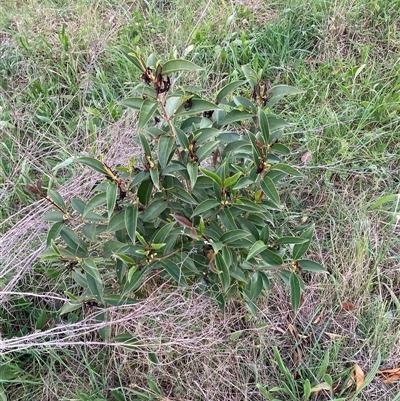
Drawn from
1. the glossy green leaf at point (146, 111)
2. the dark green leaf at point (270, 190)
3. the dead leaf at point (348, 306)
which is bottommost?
the dead leaf at point (348, 306)

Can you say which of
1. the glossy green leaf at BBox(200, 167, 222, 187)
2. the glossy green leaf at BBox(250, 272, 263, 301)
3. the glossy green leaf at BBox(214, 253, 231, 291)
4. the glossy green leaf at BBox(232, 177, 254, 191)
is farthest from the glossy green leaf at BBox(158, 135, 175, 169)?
the glossy green leaf at BBox(250, 272, 263, 301)

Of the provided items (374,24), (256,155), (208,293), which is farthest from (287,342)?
(374,24)

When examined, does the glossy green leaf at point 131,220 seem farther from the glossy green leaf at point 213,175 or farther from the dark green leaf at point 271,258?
the dark green leaf at point 271,258

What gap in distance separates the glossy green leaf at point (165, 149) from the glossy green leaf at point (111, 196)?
15 centimetres

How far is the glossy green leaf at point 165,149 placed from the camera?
1.28 meters

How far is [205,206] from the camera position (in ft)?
4.37

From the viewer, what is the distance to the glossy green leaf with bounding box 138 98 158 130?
1.18 meters

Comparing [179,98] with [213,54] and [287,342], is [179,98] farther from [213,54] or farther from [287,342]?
[213,54]

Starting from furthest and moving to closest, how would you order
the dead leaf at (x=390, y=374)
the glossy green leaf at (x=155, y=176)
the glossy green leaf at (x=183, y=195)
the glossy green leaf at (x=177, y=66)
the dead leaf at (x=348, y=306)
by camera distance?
the dead leaf at (x=348, y=306) < the dead leaf at (x=390, y=374) < the glossy green leaf at (x=183, y=195) < the glossy green leaf at (x=155, y=176) < the glossy green leaf at (x=177, y=66)

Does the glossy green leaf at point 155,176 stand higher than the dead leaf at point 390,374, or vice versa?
the glossy green leaf at point 155,176

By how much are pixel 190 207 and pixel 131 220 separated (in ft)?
0.72

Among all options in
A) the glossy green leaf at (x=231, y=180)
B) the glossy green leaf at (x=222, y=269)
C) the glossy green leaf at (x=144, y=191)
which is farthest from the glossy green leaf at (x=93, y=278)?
the glossy green leaf at (x=231, y=180)

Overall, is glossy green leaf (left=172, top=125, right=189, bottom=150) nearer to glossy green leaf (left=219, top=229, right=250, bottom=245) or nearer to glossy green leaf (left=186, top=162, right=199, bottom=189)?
glossy green leaf (left=186, top=162, right=199, bottom=189)

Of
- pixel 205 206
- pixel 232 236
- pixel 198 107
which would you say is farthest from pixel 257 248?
pixel 198 107
